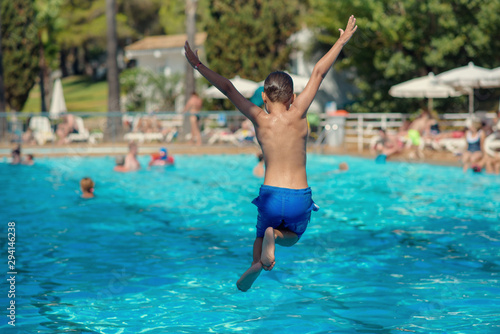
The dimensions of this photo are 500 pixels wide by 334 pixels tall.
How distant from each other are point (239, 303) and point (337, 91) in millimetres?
27788

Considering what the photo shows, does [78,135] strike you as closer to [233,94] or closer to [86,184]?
[86,184]

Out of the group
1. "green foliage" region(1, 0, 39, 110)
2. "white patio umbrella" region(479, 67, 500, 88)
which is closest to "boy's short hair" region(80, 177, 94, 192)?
"white patio umbrella" region(479, 67, 500, 88)

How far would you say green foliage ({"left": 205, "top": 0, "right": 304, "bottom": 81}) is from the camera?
94.8ft

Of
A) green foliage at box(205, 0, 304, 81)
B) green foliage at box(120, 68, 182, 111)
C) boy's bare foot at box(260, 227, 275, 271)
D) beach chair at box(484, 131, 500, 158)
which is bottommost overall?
boy's bare foot at box(260, 227, 275, 271)

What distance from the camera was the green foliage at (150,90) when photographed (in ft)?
110

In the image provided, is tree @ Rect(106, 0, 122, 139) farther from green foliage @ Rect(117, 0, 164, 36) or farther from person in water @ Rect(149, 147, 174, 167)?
green foliage @ Rect(117, 0, 164, 36)

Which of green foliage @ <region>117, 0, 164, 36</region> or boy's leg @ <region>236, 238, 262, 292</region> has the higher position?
green foliage @ <region>117, 0, 164, 36</region>

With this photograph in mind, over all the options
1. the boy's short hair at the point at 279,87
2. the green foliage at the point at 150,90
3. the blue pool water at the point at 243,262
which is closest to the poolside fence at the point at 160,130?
the blue pool water at the point at 243,262

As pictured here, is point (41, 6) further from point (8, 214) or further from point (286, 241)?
point (286, 241)

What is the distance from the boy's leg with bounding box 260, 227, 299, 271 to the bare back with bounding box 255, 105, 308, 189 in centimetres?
37

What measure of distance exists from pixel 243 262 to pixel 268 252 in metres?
3.14

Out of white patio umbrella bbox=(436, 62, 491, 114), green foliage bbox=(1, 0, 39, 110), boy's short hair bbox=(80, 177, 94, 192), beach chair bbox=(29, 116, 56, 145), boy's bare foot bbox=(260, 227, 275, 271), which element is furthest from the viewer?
green foliage bbox=(1, 0, 39, 110)

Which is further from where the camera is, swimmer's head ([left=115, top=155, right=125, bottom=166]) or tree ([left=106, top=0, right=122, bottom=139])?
tree ([left=106, top=0, right=122, bottom=139])

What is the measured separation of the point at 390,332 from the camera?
517 cm
